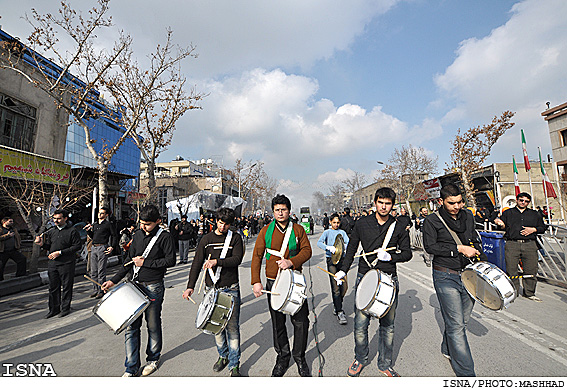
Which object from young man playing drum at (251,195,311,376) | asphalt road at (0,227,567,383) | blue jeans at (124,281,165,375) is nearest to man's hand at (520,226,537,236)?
asphalt road at (0,227,567,383)

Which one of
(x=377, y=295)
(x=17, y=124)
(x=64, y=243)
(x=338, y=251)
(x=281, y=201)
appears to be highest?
(x=17, y=124)

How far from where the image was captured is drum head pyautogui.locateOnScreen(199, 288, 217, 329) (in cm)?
329

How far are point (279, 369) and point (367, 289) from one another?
1373mm

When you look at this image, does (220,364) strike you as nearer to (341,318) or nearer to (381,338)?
(381,338)

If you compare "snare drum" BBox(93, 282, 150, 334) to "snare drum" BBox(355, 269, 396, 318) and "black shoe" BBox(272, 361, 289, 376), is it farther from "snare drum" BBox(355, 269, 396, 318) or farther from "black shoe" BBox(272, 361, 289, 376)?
"snare drum" BBox(355, 269, 396, 318)

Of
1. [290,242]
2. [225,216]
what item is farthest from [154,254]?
Answer: [290,242]

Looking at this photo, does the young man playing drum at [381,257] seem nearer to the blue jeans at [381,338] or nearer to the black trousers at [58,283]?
the blue jeans at [381,338]

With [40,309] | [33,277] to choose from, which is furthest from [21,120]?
[40,309]

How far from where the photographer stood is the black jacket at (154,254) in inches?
144

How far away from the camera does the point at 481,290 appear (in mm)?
3119

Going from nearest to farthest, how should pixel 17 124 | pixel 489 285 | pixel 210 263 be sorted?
pixel 489 285
pixel 210 263
pixel 17 124

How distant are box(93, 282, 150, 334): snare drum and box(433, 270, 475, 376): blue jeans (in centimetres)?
335

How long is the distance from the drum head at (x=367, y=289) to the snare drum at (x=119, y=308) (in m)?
2.43

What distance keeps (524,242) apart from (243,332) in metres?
6.06
